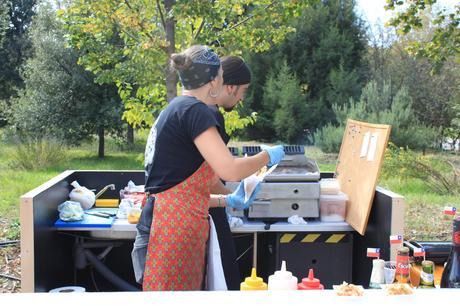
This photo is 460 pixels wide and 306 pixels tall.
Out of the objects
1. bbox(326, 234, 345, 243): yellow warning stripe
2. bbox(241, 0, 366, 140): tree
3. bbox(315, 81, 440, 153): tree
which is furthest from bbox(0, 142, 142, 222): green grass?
bbox(315, 81, 440, 153): tree

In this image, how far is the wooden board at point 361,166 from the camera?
3092 mm

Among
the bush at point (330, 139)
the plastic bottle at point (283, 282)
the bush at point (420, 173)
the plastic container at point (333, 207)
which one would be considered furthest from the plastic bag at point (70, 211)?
the bush at point (330, 139)

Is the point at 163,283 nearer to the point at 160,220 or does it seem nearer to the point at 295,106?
the point at 160,220

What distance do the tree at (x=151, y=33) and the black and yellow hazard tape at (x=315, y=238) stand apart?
2713mm

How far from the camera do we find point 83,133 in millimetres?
14344

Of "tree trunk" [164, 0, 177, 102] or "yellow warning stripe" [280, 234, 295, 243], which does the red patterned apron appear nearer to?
"yellow warning stripe" [280, 234, 295, 243]

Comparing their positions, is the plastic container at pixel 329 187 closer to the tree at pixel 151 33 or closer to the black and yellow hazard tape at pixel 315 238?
the black and yellow hazard tape at pixel 315 238

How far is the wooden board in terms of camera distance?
3092mm

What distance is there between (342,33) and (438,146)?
5.03 m

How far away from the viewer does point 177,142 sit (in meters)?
2.28

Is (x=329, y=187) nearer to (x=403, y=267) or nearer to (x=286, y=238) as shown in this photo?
(x=286, y=238)

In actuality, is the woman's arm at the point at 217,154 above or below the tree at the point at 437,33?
below

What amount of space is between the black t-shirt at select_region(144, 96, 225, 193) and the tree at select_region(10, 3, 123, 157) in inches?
452

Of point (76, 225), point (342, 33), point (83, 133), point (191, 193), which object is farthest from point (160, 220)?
point (342, 33)
